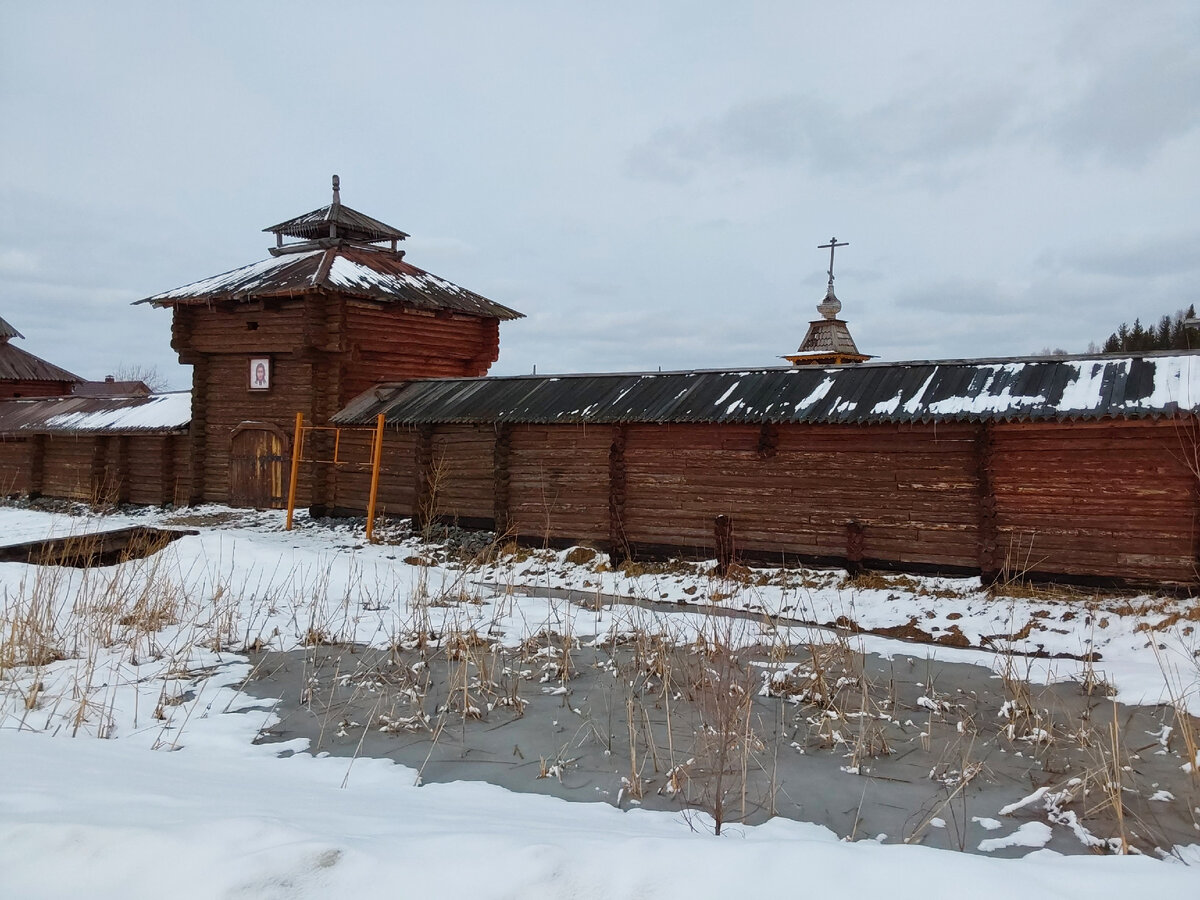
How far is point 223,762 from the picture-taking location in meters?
4.80

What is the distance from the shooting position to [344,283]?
18828mm

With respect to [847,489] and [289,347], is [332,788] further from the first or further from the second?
[289,347]

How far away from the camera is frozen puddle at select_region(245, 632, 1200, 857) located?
15.4ft

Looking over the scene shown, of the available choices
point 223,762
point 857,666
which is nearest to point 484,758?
point 223,762

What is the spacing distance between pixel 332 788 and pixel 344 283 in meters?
16.0

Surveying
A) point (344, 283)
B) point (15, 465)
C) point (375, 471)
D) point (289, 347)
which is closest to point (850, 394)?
point (375, 471)

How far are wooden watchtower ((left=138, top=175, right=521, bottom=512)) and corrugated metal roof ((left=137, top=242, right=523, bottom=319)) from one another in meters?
0.04

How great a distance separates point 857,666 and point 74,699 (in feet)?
19.6

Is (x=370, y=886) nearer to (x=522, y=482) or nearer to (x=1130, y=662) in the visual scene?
(x=1130, y=662)

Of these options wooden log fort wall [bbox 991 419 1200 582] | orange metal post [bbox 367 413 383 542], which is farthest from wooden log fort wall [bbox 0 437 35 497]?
wooden log fort wall [bbox 991 419 1200 582]

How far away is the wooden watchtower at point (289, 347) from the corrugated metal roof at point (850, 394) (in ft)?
13.4

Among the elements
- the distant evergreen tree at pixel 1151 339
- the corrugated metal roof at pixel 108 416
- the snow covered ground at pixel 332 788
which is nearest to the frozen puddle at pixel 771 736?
the snow covered ground at pixel 332 788

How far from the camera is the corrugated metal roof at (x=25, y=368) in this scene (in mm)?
33281

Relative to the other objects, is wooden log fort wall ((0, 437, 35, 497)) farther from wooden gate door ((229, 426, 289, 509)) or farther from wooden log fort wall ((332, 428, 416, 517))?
wooden log fort wall ((332, 428, 416, 517))
